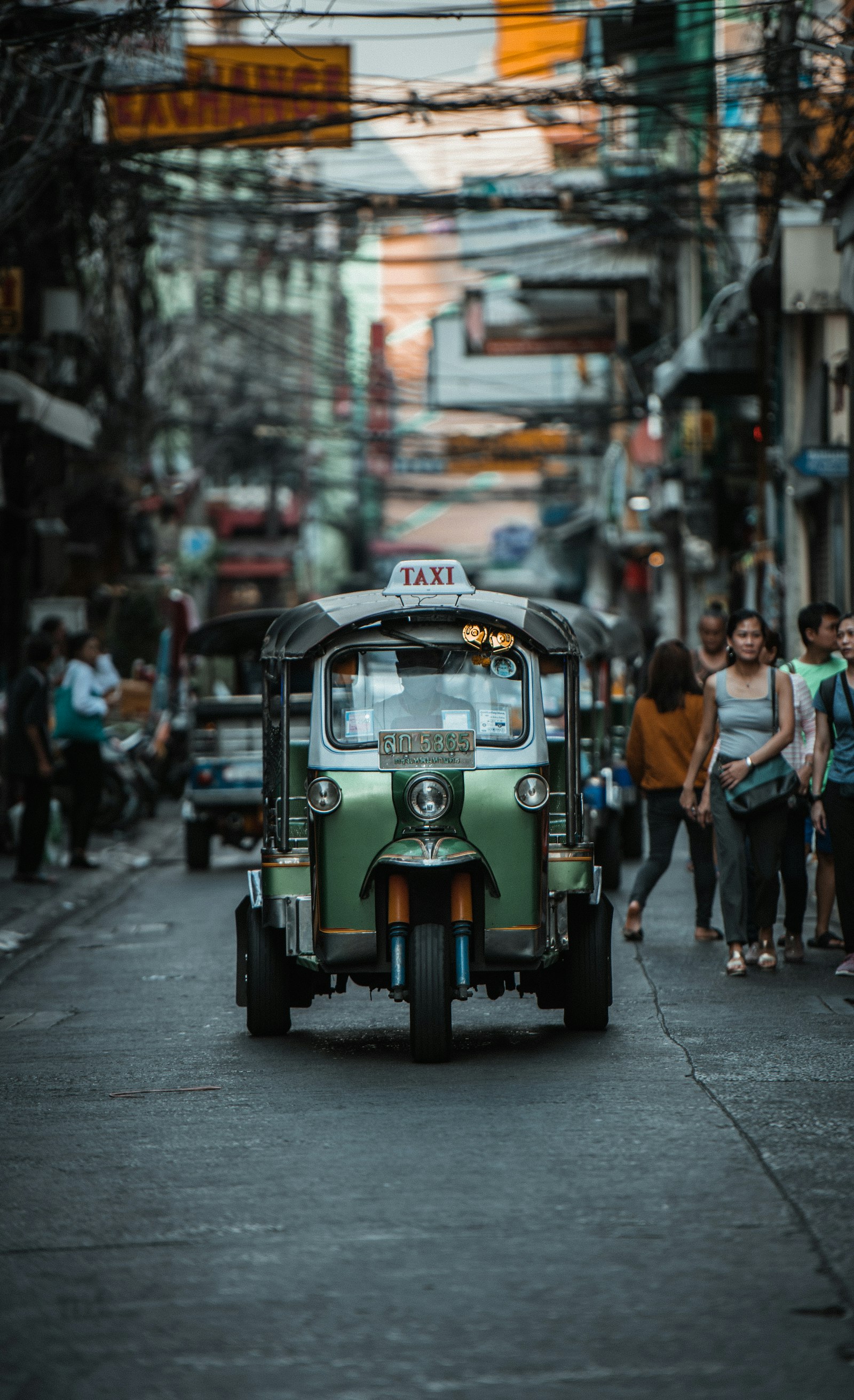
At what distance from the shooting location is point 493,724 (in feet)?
27.1

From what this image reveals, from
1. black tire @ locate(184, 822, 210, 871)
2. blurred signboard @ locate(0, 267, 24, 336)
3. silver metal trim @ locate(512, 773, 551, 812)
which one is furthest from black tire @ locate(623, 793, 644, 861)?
silver metal trim @ locate(512, 773, 551, 812)

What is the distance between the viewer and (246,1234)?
5309 millimetres

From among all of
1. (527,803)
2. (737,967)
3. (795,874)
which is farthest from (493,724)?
(795,874)

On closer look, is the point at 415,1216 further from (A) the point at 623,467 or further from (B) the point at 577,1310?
(A) the point at 623,467

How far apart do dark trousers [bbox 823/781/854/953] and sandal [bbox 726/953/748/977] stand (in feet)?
1.93

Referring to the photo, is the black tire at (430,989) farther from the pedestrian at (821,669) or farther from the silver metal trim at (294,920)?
the pedestrian at (821,669)

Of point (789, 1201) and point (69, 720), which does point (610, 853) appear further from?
point (789, 1201)

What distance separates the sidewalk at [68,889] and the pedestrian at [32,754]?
264mm

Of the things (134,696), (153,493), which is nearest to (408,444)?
(153,493)

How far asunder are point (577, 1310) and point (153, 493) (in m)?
29.3

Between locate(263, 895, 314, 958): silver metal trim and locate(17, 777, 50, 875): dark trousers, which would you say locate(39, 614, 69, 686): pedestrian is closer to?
locate(17, 777, 50, 875): dark trousers

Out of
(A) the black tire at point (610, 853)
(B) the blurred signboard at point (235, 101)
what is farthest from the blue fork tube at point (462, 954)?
(B) the blurred signboard at point (235, 101)

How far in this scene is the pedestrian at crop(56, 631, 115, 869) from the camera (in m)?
16.7

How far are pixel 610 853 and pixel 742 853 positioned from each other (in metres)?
4.76
